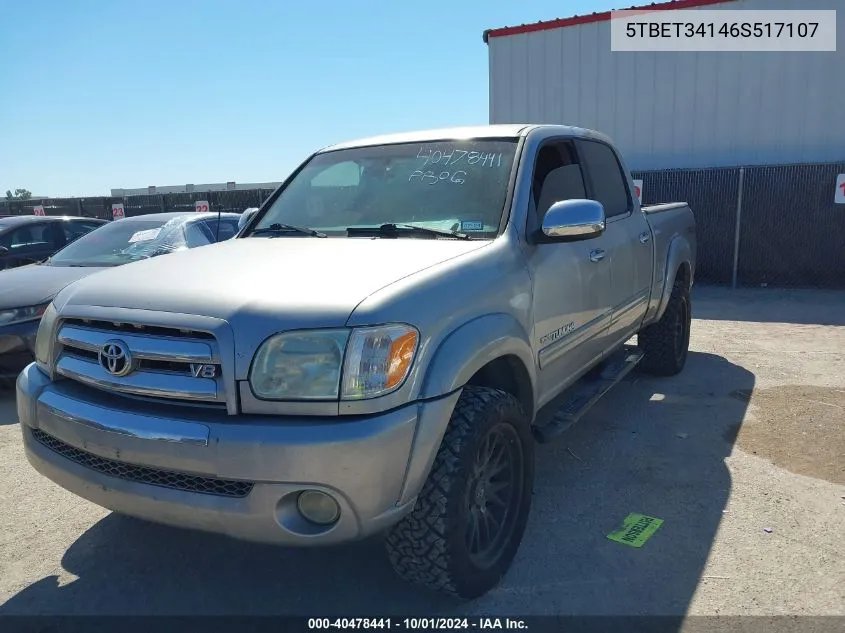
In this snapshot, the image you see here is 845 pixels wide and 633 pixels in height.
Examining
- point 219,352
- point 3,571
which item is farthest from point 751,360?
point 3,571

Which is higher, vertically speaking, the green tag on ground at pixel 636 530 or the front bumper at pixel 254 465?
the front bumper at pixel 254 465

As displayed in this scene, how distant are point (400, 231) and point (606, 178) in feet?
6.51

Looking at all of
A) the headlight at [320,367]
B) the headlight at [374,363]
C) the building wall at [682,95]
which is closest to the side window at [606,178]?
the headlight at [374,363]

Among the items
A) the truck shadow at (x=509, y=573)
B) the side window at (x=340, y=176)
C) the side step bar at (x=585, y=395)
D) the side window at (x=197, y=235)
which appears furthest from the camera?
the side window at (x=197, y=235)

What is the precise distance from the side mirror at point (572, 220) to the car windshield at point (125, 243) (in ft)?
13.8

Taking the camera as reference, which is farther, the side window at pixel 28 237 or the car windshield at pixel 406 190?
the side window at pixel 28 237

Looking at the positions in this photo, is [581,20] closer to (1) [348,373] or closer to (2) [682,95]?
(2) [682,95]

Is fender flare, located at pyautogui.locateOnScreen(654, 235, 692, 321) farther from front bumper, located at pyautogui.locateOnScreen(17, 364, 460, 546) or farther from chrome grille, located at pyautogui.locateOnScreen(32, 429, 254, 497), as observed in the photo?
chrome grille, located at pyautogui.locateOnScreen(32, 429, 254, 497)

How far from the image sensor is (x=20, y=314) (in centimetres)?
522

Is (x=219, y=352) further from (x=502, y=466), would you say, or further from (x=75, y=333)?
(x=502, y=466)

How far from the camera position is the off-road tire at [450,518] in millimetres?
2326

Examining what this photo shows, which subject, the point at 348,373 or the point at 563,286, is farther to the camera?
the point at 563,286

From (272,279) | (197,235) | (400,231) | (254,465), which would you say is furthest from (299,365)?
(197,235)

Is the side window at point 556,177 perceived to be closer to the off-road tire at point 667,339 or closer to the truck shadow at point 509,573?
the truck shadow at point 509,573
